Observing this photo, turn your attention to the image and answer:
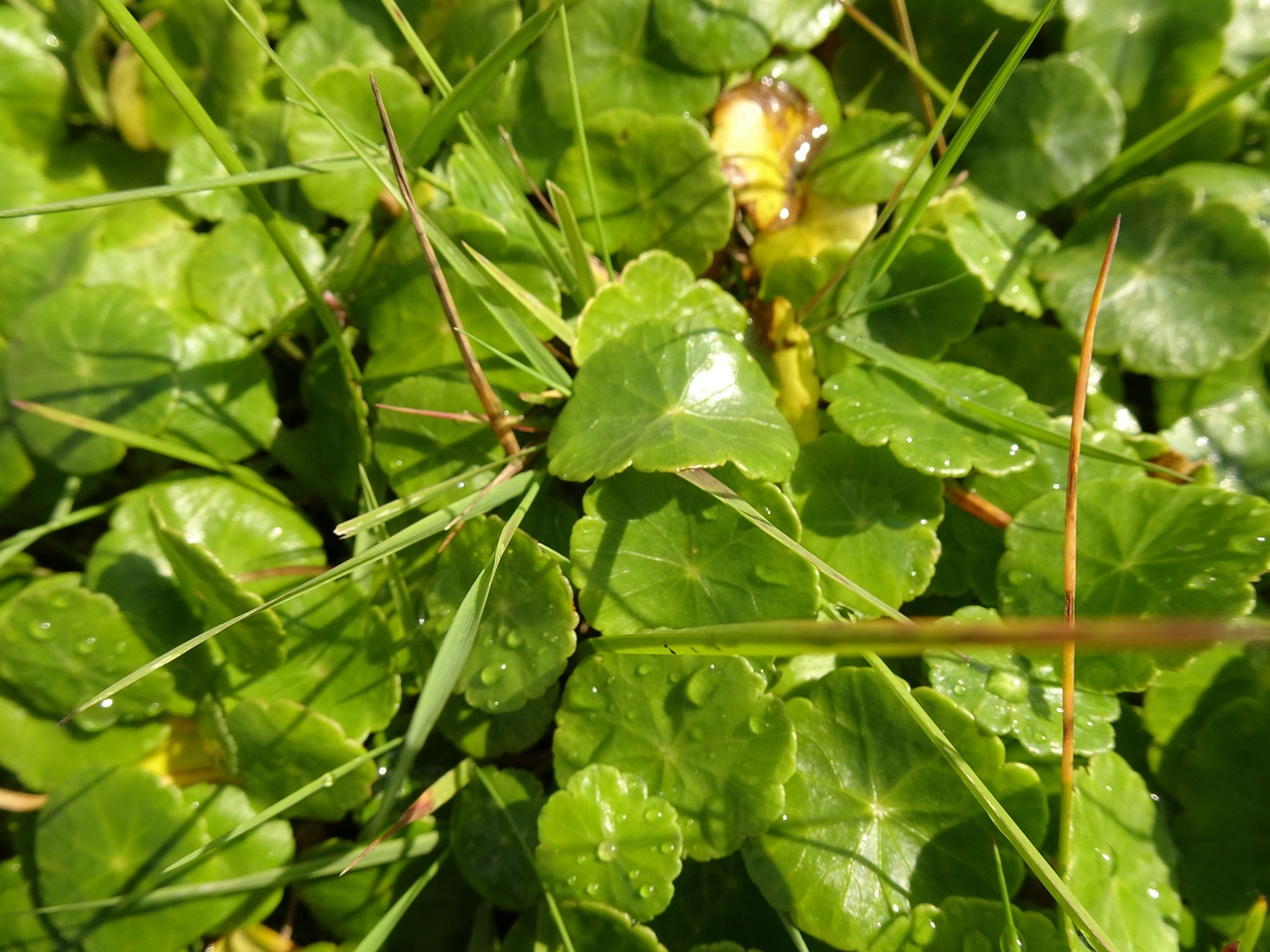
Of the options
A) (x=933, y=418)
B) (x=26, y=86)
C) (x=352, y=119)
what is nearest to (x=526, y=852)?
(x=933, y=418)

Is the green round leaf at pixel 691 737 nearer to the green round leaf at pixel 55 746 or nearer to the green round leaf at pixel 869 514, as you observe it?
the green round leaf at pixel 869 514

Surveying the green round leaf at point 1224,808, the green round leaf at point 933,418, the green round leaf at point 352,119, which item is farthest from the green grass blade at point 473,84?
the green round leaf at point 1224,808

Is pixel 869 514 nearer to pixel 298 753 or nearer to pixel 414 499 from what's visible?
pixel 414 499

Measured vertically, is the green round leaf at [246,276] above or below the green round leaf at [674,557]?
above

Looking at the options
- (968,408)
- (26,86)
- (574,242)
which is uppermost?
(26,86)

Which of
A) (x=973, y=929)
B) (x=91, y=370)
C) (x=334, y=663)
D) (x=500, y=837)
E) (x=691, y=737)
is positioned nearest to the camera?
(x=973, y=929)
